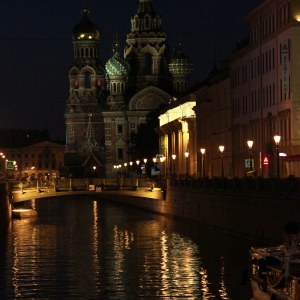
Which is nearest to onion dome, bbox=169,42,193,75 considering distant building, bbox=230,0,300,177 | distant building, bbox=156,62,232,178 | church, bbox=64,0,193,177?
church, bbox=64,0,193,177

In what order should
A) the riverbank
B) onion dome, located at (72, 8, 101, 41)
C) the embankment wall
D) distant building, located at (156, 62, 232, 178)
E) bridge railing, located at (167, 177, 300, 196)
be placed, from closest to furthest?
bridge railing, located at (167, 177, 300, 196), the embankment wall, the riverbank, distant building, located at (156, 62, 232, 178), onion dome, located at (72, 8, 101, 41)

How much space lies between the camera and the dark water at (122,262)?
38.9 m

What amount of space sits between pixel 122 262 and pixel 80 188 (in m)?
36.6

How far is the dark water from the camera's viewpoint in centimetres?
3894

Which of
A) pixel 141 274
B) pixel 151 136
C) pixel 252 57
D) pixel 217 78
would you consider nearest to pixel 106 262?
pixel 141 274

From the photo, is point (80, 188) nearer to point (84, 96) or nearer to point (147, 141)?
point (147, 141)

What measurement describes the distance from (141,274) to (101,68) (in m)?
149

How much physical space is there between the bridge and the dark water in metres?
7.44

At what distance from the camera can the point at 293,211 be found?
1795 inches

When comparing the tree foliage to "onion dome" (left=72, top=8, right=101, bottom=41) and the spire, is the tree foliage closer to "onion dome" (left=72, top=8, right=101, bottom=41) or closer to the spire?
the spire

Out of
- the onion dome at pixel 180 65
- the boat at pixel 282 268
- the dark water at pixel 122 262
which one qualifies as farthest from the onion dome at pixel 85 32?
the boat at pixel 282 268

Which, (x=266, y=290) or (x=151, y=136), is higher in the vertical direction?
(x=151, y=136)

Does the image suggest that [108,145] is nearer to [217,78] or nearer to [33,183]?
[217,78]

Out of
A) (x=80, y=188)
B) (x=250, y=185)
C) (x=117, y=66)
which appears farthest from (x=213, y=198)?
(x=117, y=66)
